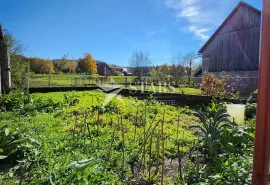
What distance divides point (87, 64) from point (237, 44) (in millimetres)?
30326

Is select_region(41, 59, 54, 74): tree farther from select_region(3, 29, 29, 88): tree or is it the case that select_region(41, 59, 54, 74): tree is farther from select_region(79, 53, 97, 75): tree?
select_region(3, 29, 29, 88): tree

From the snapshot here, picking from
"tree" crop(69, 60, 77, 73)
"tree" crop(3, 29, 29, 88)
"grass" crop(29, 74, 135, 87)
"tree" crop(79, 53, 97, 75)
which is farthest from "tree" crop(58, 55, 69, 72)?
"tree" crop(3, 29, 29, 88)

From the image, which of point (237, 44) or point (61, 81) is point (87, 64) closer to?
point (61, 81)

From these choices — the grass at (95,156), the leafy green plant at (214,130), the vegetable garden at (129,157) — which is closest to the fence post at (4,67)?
the grass at (95,156)

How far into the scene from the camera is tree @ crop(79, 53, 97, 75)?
39.9 meters

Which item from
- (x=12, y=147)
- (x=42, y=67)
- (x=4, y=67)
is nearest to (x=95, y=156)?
(x=12, y=147)

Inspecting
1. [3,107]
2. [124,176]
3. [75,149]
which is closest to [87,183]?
[124,176]

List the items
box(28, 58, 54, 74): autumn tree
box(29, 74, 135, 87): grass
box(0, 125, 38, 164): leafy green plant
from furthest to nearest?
box(28, 58, 54, 74): autumn tree → box(29, 74, 135, 87): grass → box(0, 125, 38, 164): leafy green plant

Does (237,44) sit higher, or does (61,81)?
(237,44)

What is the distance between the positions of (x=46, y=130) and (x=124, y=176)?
7.12 feet

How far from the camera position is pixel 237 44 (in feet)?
48.4

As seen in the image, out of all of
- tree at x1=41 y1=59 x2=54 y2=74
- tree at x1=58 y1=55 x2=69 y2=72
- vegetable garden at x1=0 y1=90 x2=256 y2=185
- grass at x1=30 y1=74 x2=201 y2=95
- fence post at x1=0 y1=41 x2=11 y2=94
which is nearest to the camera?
vegetable garden at x1=0 y1=90 x2=256 y2=185

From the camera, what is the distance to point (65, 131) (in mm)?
3725

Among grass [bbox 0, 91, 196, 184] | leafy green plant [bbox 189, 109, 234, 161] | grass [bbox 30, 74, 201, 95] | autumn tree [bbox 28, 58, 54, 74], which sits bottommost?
grass [bbox 0, 91, 196, 184]
